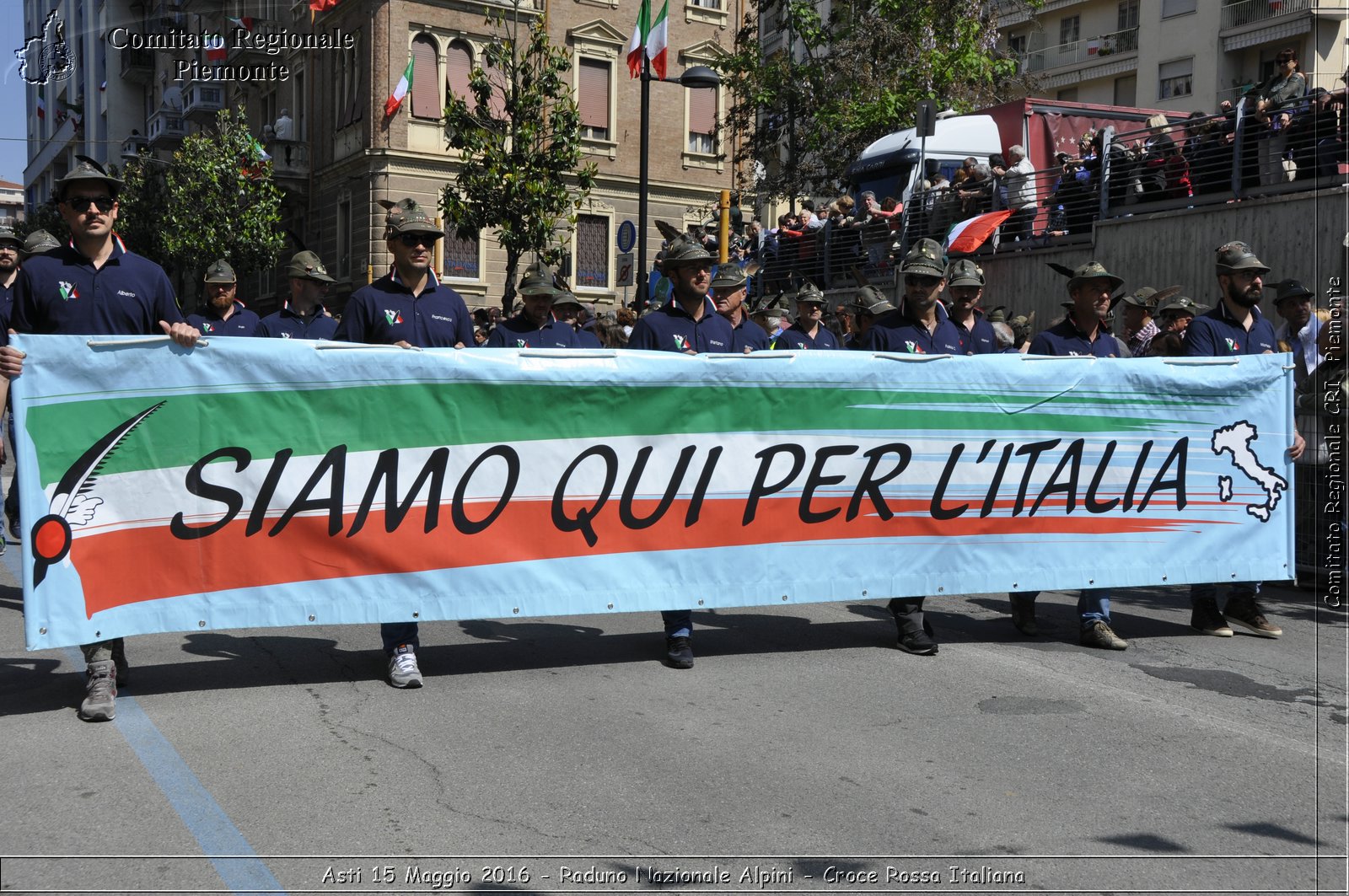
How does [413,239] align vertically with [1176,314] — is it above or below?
above

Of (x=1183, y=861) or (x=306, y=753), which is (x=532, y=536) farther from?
(x=1183, y=861)

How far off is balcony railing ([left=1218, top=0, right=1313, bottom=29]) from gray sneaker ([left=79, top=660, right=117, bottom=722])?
41.3m

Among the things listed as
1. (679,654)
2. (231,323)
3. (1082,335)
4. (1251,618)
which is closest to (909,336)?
(1082,335)

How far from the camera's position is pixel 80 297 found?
5.85 meters

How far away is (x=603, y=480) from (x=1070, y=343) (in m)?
3.13

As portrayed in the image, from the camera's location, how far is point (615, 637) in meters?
7.57

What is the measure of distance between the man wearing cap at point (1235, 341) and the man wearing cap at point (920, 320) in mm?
1641

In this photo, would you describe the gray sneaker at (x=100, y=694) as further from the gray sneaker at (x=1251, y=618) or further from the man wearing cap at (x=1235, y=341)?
the gray sneaker at (x=1251, y=618)

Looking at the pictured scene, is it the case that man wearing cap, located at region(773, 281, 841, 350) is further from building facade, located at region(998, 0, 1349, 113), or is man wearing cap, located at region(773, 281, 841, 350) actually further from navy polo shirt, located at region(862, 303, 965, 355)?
building facade, located at region(998, 0, 1349, 113)

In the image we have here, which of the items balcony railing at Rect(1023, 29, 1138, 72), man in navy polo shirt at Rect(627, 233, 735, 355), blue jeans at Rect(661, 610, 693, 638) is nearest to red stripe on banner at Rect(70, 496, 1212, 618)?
blue jeans at Rect(661, 610, 693, 638)

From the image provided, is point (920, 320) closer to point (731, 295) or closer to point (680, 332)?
point (680, 332)

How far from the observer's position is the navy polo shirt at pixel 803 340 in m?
10.8

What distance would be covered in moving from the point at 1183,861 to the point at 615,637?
3967mm

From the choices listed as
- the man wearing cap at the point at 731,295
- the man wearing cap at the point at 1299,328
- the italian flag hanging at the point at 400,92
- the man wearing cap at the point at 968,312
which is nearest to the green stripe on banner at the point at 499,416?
the man wearing cap at the point at 968,312
